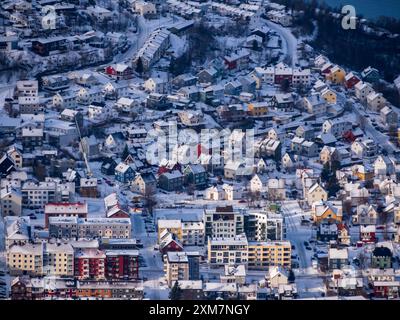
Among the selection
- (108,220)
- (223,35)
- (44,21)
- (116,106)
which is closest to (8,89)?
(116,106)

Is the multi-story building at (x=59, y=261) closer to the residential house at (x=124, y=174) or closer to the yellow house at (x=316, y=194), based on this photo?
the residential house at (x=124, y=174)

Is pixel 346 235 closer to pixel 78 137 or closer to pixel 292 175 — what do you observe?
pixel 292 175

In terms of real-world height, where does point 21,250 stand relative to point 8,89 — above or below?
above

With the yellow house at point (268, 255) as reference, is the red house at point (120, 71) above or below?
below

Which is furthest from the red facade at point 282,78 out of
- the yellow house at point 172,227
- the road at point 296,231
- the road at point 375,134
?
the yellow house at point 172,227

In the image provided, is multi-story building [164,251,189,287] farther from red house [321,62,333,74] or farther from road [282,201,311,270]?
red house [321,62,333,74]

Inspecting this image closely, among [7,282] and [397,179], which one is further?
[397,179]
